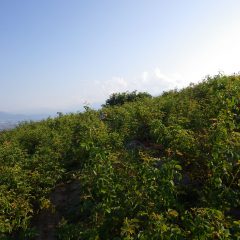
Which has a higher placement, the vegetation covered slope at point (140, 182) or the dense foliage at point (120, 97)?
the dense foliage at point (120, 97)

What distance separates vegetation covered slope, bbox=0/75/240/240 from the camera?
20.3ft

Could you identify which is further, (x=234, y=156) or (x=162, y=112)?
(x=162, y=112)

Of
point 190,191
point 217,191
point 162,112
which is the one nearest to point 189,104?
point 162,112

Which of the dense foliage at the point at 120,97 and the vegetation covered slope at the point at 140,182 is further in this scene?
the dense foliage at the point at 120,97

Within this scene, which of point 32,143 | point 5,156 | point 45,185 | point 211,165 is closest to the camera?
point 211,165

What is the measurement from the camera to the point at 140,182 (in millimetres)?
6922

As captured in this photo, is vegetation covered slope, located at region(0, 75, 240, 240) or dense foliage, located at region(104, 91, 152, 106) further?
dense foliage, located at region(104, 91, 152, 106)

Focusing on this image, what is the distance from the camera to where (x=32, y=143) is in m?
13.5

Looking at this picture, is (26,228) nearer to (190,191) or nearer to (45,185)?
(45,185)

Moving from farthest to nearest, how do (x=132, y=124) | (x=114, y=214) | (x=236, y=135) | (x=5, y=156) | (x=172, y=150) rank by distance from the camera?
(x=132, y=124), (x=5, y=156), (x=172, y=150), (x=236, y=135), (x=114, y=214)

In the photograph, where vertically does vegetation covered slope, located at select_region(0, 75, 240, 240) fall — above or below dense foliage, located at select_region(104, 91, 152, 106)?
below

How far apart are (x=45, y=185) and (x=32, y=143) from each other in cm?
443

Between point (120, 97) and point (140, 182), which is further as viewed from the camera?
point (120, 97)

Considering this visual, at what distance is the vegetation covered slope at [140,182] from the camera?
618 centimetres
